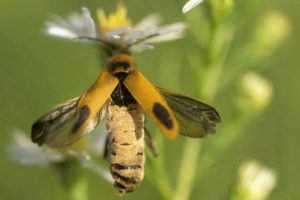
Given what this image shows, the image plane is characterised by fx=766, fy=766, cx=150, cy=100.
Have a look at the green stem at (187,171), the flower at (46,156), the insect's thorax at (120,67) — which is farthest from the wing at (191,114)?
the green stem at (187,171)

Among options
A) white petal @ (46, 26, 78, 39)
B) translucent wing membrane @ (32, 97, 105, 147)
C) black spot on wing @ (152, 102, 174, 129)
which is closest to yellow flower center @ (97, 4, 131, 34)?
white petal @ (46, 26, 78, 39)

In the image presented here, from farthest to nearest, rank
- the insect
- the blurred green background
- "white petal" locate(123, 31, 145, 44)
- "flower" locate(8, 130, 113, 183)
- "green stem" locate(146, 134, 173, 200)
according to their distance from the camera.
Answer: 1. the blurred green background
2. "flower" locate(8, 130, 113, 183)
3. "green stem" locate(146, 134, 173, 200)
4. "white petal" locate(123, 31, 145, 44)
5. the insect

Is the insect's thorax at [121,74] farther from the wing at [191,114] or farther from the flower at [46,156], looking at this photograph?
the flower at [46,156]

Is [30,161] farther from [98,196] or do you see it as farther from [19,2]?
[19,2]

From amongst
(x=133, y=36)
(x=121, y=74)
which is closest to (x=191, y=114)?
(x=121, y=74)

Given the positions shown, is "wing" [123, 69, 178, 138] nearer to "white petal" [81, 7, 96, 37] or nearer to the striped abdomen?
the striped abdomen

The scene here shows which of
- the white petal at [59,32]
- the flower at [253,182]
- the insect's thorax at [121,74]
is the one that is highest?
the white petal at [59,32]

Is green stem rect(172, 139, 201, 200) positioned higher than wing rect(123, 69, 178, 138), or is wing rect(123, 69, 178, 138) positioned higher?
green stem rect(172, 139, 201, 200)

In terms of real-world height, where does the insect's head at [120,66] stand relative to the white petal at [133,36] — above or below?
below
